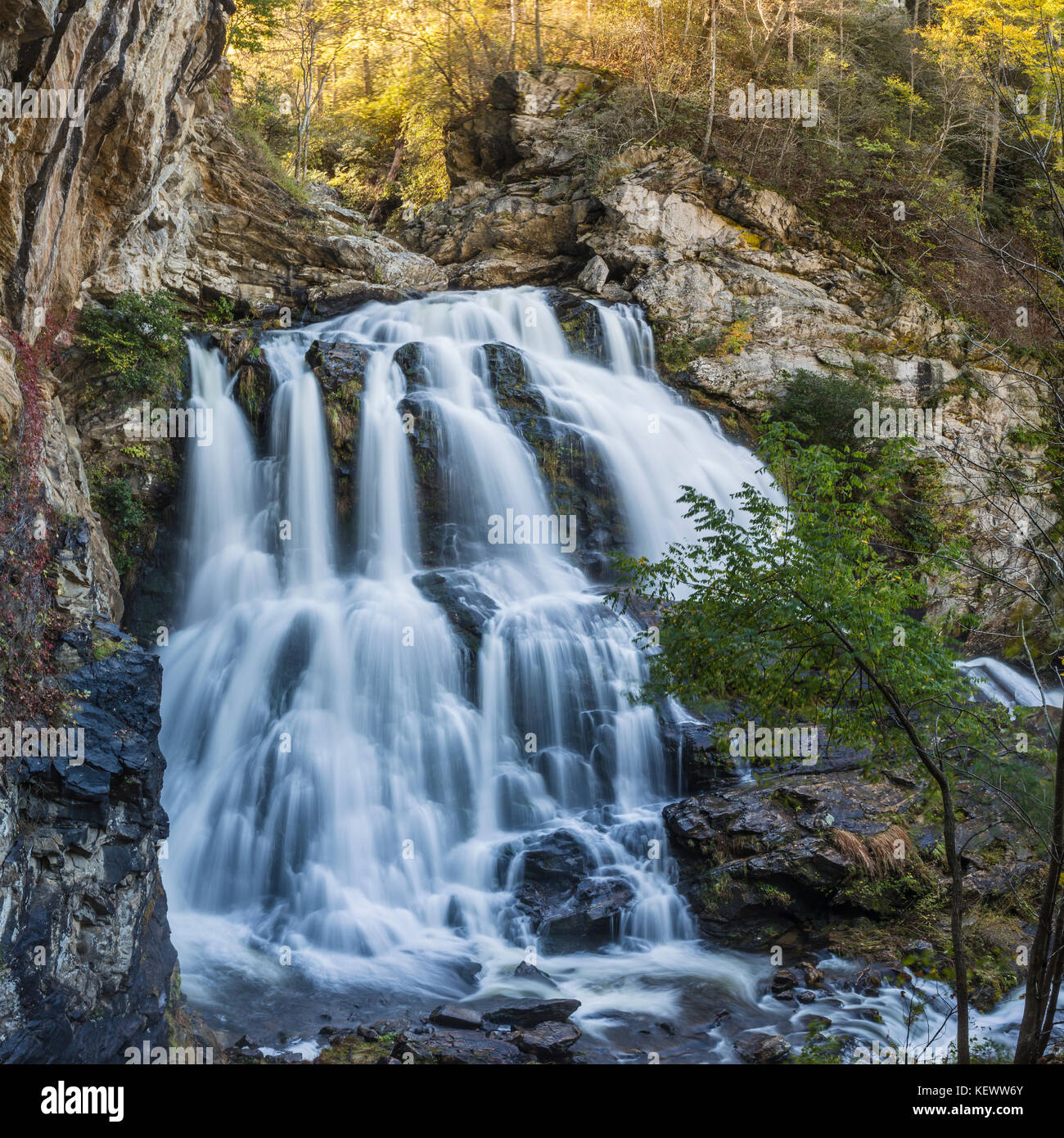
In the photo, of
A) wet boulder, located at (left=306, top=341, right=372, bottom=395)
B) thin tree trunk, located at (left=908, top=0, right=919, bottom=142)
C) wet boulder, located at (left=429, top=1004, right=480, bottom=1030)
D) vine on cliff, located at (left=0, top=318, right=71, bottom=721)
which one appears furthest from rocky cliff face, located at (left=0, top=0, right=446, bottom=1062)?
thin tree trunk, located at (left=908, top=0, right=919, bottom=142)

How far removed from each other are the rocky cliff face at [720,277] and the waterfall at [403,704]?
4.89m

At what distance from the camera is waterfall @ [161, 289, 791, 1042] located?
1007 centimetres

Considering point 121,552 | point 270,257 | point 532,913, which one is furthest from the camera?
point 270,257

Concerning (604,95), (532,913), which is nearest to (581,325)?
(604,95)

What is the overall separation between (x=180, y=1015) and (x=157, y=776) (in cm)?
208

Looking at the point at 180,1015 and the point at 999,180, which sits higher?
the point at 999,180

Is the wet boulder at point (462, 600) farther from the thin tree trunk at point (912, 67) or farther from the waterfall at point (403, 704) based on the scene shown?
the thin tree trunk at point (912, 67)

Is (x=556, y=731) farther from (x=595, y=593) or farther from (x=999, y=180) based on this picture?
(x=999, y=180)

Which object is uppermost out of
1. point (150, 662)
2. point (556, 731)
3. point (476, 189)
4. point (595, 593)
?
point (476, 189)

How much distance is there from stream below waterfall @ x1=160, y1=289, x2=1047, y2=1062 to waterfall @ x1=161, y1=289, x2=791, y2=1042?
0.11 feet

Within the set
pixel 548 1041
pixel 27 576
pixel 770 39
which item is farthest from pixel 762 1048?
pixel 770 39

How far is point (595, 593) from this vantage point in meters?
15.1

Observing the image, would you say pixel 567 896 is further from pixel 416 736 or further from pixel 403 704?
pixel 403 704

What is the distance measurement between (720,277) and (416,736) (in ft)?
52.7
